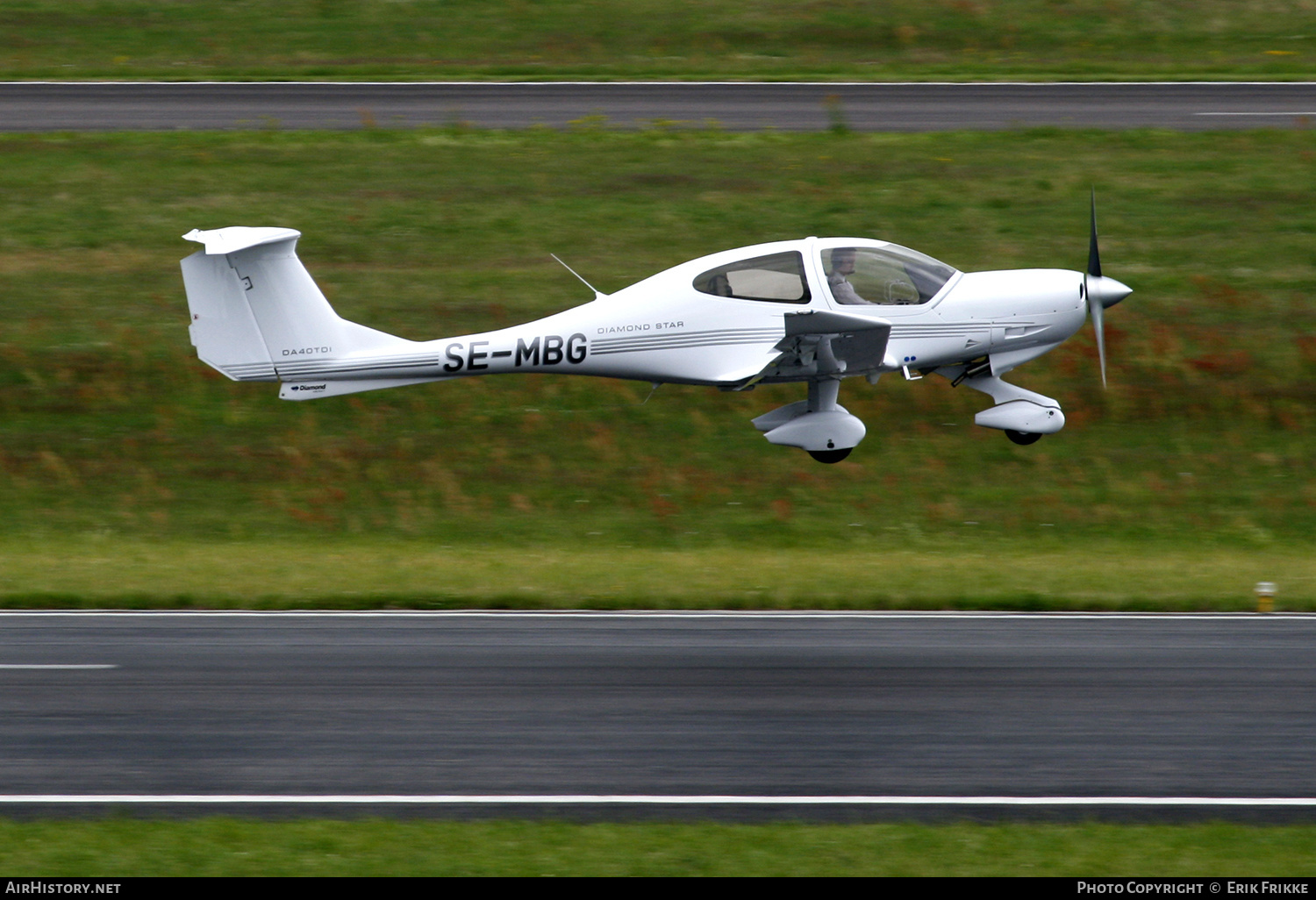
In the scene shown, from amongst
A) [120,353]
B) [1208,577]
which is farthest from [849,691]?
[120,353]

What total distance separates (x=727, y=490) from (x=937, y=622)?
5.90 meters

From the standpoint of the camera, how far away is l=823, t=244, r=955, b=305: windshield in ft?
62.3

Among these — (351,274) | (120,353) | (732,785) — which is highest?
(351,274)

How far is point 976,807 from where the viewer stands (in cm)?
1109

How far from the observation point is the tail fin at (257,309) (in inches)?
737

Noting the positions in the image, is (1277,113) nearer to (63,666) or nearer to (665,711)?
(665,711)

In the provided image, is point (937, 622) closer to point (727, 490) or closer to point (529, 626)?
point (529, 626)

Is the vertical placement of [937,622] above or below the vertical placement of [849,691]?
above

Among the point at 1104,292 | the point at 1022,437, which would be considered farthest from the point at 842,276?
the point at 1022,437

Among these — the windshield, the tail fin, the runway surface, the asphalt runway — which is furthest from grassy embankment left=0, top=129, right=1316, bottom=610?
the windshield

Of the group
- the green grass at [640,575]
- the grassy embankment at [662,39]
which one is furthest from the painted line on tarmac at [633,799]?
the grassy embankment at [662,39]

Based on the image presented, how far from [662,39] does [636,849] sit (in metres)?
31.7

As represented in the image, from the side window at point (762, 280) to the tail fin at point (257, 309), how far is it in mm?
4591

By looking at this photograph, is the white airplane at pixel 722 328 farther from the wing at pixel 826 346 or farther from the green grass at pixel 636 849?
the green grass at pixel 636 849
